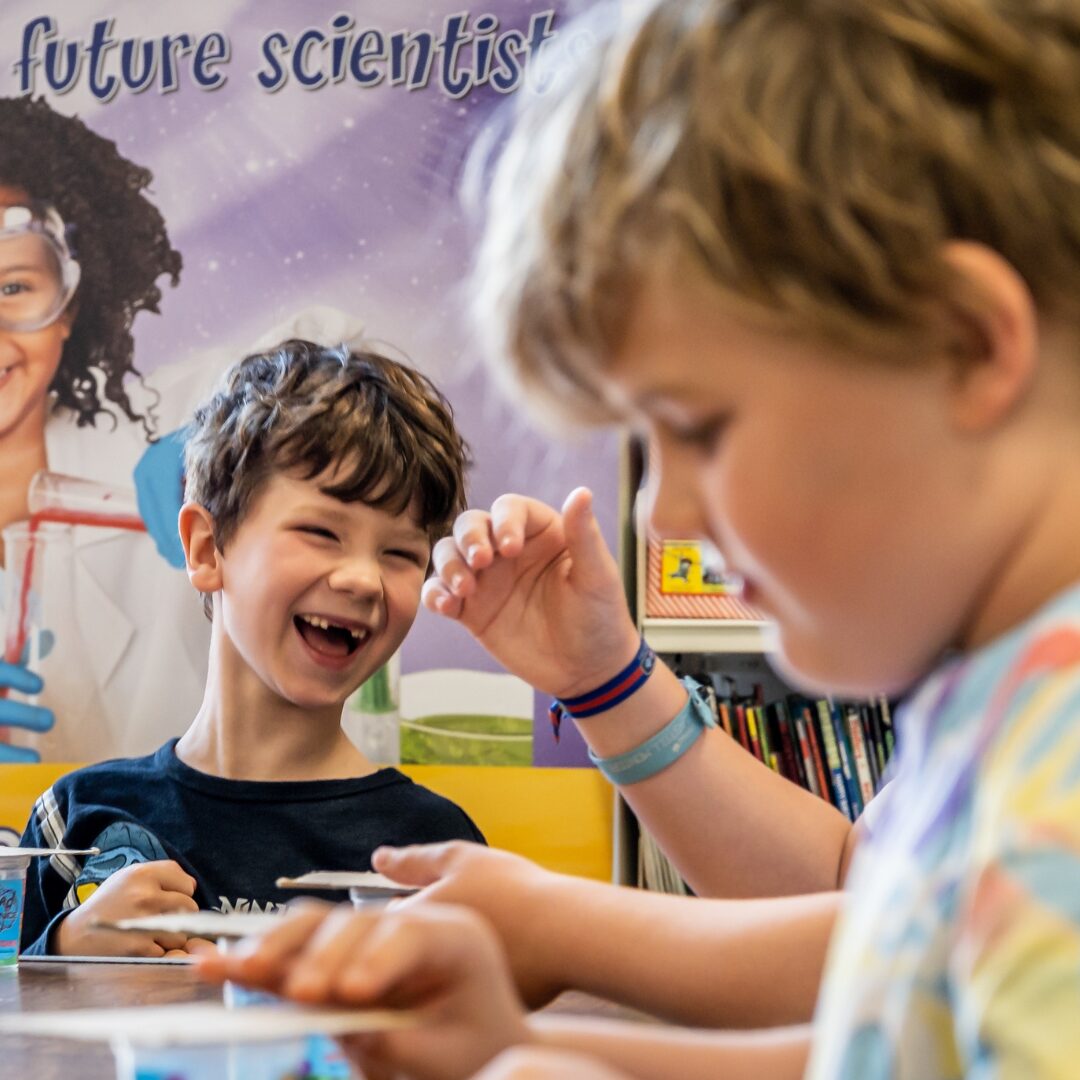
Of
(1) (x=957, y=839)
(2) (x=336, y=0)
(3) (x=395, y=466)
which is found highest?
(2) (x=336, y=0)

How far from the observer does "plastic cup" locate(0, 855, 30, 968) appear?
1111 millimetres

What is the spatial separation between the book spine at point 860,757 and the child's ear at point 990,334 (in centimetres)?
217

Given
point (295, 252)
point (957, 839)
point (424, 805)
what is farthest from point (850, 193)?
point (295, 252)

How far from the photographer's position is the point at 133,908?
3.93 ft

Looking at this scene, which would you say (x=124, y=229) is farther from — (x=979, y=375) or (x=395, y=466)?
(x=979, y=375)

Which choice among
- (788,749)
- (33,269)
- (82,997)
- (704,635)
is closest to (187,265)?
(33,269)

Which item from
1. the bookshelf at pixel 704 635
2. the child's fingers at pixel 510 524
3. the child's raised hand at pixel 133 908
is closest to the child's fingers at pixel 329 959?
the child's fingers at pixel 510 524

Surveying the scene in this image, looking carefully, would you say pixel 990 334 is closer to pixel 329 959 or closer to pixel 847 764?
pixel 329 959

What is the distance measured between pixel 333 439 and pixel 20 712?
1.58 m

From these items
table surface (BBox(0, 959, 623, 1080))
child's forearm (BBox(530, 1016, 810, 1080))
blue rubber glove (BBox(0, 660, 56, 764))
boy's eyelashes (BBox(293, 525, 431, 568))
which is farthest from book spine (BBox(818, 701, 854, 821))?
child's forearm (BBox(530, 1016, 810, 1080))

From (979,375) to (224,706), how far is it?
1.41 metres

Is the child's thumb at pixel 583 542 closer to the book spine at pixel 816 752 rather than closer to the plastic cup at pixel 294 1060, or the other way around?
the plastic cup at pixel 294 1060

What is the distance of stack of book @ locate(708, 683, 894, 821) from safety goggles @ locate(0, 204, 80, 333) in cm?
160

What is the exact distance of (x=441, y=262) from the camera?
Result: 9.48ft
